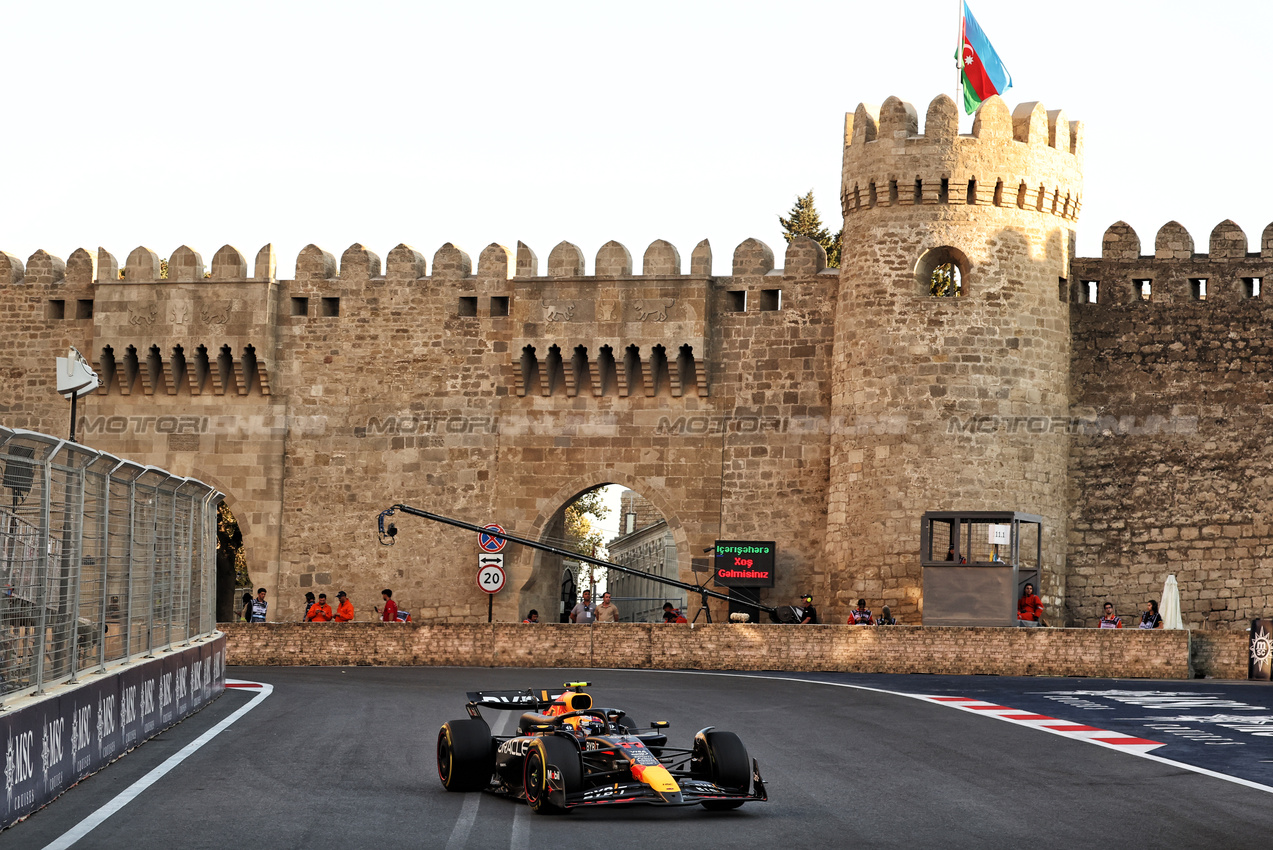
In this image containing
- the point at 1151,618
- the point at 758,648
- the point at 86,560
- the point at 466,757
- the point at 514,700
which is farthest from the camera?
the point at 1151,618

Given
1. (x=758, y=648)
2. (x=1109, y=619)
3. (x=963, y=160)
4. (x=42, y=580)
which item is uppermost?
(x=963, y=160)

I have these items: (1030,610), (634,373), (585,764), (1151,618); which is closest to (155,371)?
(634,373)

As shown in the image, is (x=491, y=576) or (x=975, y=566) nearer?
(x=975, y=566)

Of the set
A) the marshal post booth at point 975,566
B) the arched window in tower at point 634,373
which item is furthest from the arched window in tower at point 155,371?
the marshal post booth at point 975,566

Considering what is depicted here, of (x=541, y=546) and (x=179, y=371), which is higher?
(x=179, y=371)

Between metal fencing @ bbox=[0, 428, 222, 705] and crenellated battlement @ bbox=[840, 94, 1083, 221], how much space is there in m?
16.3

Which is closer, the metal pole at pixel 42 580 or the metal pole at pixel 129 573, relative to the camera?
the metal pole at pixel 42 580

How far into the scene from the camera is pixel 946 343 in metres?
30.1

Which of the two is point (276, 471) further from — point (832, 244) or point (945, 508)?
point (832, 244)

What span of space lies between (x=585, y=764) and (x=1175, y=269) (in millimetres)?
23164

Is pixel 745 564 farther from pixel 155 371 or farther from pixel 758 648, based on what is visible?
pixel 155 371

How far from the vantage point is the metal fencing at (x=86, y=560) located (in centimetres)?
1024

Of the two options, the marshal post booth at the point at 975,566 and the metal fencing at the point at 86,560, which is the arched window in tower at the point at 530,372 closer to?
the marshal post booth at the point at 975,566

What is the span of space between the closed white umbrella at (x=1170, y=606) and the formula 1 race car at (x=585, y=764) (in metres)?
17.7
